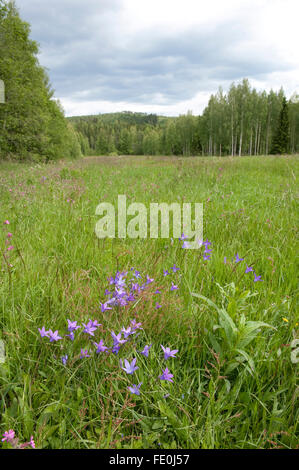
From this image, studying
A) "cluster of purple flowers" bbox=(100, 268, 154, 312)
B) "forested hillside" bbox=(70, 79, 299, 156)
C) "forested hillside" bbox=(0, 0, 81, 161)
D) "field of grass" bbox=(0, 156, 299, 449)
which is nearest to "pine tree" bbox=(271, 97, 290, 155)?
"forested hillside" bbox=(70, 79, 299, 156)

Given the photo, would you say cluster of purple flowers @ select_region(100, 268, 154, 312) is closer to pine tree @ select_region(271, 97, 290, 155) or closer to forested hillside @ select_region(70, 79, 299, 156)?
forested hillside @ select_region(70, 79, 299, 156)

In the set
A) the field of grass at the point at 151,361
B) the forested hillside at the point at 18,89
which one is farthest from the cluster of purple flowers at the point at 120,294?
the forested hillside at the point at 18,89

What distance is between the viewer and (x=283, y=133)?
4625 cm

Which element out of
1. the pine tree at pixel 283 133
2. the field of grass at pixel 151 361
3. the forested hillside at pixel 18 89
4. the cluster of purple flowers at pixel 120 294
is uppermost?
the pine tree at pixel 283 133

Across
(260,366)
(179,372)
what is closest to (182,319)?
(179,372)

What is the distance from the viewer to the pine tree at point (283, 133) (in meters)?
45.3

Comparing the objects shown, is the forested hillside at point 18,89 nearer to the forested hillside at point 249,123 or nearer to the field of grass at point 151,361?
the field of grass at point 151,361

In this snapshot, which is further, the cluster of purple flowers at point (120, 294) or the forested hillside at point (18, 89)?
the forested hillside at point (18, 89)

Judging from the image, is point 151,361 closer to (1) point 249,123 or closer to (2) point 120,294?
(2) point 120,294

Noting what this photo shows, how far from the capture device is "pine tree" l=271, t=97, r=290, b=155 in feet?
149

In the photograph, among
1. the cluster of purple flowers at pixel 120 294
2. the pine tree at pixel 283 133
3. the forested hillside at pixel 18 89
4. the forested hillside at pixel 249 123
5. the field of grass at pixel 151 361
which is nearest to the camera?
the field of grass at pixel 151 361

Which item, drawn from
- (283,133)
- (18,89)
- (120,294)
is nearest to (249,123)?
(283,133)
